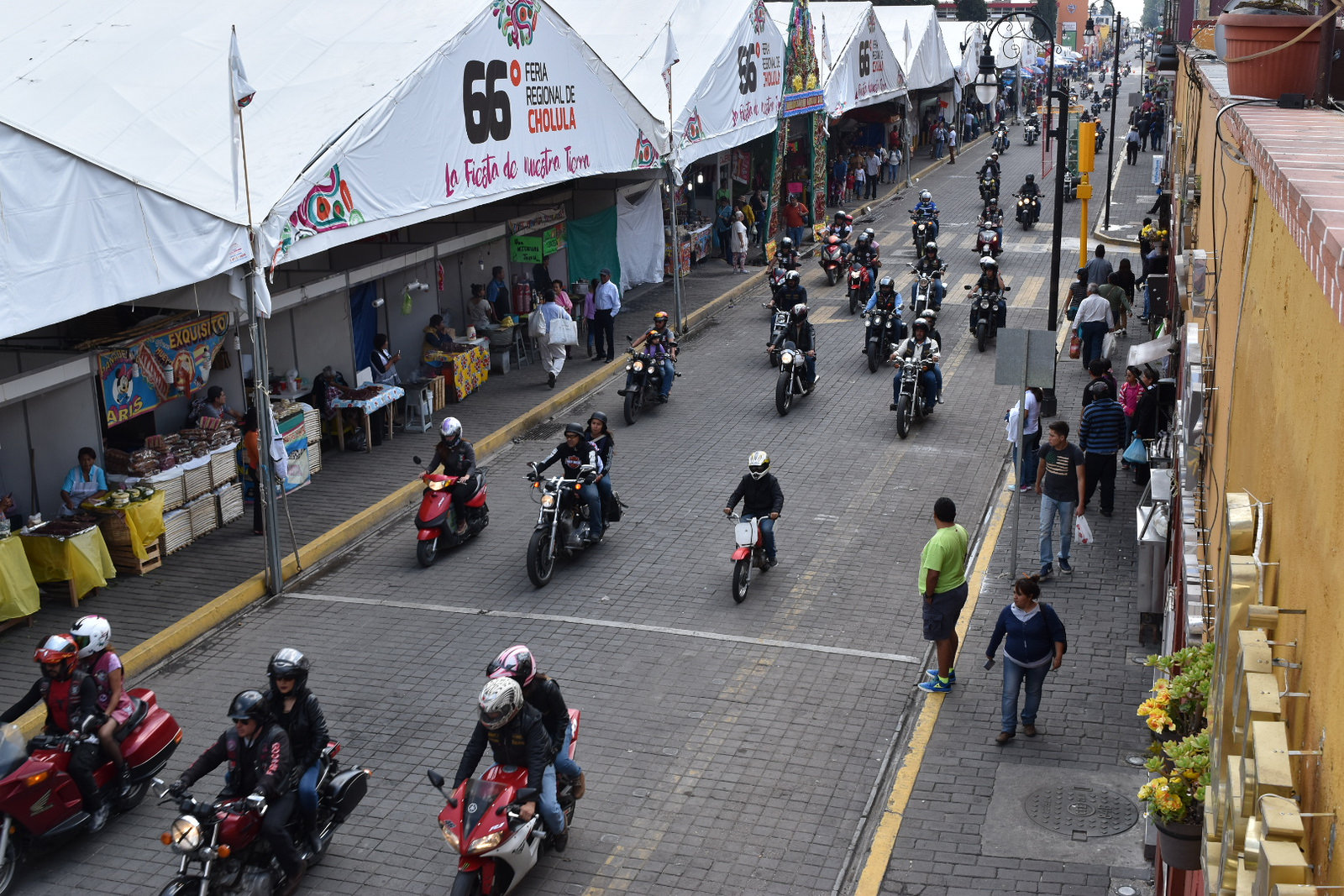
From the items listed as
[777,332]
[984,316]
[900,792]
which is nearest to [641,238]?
[777,332]

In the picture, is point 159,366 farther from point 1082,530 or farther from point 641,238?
point 641,238

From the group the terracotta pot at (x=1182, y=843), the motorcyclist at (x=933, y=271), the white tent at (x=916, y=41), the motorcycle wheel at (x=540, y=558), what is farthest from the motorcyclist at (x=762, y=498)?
the white tent at (x=916, y=41)

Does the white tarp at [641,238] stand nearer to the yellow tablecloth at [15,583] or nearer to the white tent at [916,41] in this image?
the yellow tablecloth at [15,583]

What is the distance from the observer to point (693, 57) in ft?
82.4

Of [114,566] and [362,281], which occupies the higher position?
[362,281]

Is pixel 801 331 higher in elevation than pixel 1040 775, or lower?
higher

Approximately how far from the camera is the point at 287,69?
14.7 metres

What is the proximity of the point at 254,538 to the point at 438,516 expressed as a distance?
7.12 ft

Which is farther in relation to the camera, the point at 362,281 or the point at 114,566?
the point at 362,281

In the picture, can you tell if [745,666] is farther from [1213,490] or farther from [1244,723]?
[1244,723]

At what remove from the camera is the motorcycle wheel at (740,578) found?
40.5ft

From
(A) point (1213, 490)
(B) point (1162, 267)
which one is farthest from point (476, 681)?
(B) point (1162, 267)

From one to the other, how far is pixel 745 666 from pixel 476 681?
228 centimetres

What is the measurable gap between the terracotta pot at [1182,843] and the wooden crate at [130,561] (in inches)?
413
